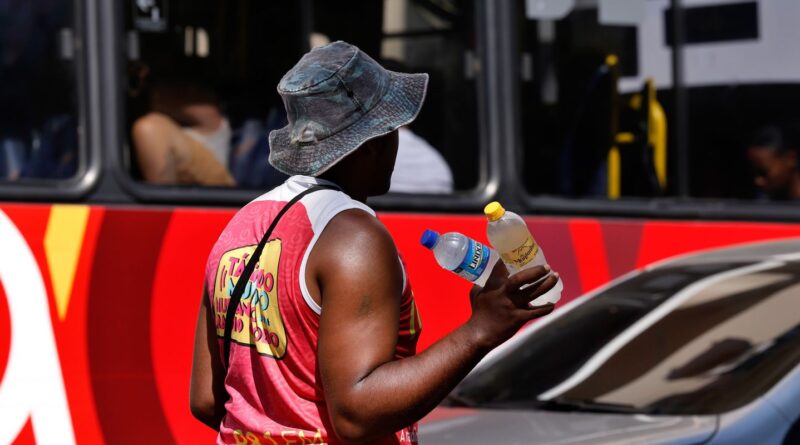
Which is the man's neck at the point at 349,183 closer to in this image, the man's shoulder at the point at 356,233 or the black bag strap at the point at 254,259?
the black bag strap at the point at 254,259

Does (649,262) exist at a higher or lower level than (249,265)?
lower

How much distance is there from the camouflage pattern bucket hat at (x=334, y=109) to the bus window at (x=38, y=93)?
2.98 meters

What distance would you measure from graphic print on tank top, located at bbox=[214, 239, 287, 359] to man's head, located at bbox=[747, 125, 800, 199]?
4.71 meters

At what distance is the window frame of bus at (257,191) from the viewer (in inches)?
208

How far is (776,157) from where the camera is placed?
21.8 ft

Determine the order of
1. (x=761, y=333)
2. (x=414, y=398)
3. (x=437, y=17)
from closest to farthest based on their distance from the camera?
1. (x=414, y=398)
2. (x=761, y=333)
3. (x=437, y=17)

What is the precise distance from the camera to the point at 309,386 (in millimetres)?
2217

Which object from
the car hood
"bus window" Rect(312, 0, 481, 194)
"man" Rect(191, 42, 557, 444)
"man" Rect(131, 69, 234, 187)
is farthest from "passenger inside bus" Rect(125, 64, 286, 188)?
"man" Rect(191, 42, 557, 444)

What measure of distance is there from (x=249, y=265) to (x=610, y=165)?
4278 millimetres

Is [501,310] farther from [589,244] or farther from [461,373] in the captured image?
[589,244]

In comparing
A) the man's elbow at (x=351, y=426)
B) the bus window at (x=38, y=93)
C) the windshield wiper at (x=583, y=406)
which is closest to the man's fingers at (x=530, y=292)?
the man's elbow at (x=351, y=426)

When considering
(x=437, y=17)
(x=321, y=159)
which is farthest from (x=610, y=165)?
(x=321, y=159)

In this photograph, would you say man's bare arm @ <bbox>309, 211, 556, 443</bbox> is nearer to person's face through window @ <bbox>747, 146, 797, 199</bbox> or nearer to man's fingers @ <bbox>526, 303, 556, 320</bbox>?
man's fingers @ <bbox>526, 303, 556, 320</bbox>

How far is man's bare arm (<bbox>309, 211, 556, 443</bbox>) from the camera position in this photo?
6.97 ft
